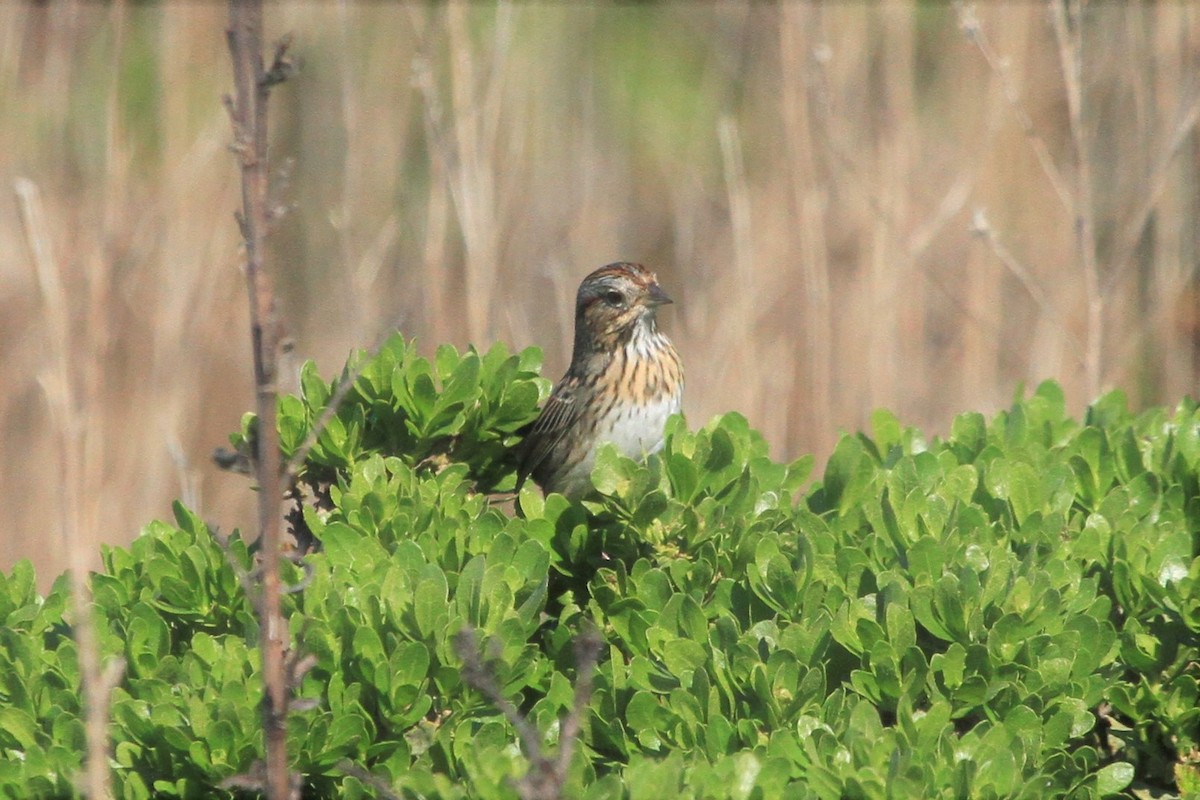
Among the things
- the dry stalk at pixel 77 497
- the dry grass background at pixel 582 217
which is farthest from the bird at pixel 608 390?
the dry stalk at pixel 77 497

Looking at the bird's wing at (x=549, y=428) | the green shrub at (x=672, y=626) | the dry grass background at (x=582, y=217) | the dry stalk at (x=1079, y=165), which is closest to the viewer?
the green shrub at (x=672, y=626)

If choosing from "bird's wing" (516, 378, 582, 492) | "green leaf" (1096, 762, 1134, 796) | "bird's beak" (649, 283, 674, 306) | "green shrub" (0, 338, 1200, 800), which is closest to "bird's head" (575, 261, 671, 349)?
"bird's beak" (649, 283, 674, 306)

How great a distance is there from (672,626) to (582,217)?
10.7 feet

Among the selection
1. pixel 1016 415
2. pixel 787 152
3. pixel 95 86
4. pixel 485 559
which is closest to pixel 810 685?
pixel 485 559

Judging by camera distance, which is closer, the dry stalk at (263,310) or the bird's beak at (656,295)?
the dry stalk at (263,310)

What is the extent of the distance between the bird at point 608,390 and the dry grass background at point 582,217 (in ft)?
1.71

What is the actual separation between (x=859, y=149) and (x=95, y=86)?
3645 mm

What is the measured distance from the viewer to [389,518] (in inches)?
91.3

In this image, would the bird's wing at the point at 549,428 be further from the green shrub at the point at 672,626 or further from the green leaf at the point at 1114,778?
the green leaf at the point at 1114,778

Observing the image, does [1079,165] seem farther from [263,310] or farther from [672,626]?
[263,310]

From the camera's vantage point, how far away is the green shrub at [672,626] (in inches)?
77.7

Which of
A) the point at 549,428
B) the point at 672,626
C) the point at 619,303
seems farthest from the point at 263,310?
the point at 619,303

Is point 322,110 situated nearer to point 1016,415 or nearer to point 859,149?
point 859,149

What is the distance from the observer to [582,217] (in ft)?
17.3
